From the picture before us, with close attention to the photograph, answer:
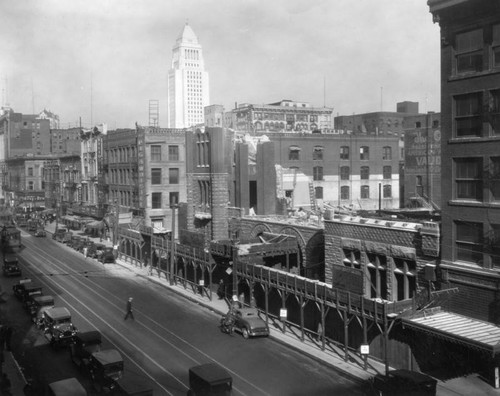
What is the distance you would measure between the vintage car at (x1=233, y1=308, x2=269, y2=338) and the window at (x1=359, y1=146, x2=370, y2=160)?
48322mm

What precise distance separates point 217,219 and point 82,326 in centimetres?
2330

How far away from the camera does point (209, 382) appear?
21844 mm

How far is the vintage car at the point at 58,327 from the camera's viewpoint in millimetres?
30812

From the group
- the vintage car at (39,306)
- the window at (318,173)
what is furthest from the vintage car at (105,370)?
the window at (318,173)

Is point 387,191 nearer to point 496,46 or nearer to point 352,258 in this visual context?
point 352,258

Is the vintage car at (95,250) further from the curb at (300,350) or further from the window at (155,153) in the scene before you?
the curb at (300,350)

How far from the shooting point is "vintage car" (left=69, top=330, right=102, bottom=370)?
90.6 feet

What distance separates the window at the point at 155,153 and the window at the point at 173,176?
7.79ft

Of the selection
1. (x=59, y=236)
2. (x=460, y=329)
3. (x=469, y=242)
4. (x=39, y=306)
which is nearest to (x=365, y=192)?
(x=59, y=236)

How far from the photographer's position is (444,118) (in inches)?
1125

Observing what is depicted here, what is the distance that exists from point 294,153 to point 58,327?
46.5m

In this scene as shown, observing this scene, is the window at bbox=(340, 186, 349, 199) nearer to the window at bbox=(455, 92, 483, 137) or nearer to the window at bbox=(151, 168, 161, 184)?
the window at bbox=(151, 168, 161, 184)

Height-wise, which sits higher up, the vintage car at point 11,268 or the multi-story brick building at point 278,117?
the multi-story brick building at point 278,117

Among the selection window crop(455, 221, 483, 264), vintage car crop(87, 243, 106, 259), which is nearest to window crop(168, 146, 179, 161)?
vintage car crop(87, 243, 106, 259)
